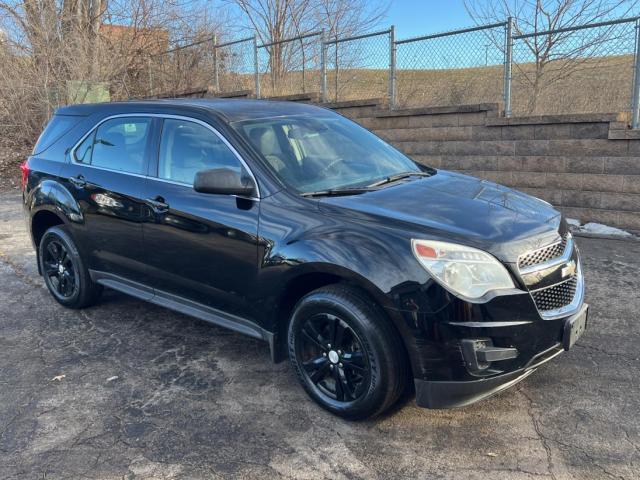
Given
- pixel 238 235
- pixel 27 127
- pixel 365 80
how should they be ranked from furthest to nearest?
pixel 27 127 → pixel 365 80 → pixel 238 235

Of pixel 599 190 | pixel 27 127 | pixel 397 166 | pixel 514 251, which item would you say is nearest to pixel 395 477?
pixel 514 251

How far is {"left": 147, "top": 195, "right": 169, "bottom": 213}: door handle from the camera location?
12.6ft

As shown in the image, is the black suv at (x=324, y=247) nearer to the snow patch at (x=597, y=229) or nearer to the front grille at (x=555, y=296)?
the front grille at (x=555, y=296)

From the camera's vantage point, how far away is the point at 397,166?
417 centimetres

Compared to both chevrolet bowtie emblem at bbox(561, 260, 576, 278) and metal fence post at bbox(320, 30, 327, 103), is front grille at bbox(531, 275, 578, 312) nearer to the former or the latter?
chevrolet bowtie emblem at bbox(561, 260, 576, 278)

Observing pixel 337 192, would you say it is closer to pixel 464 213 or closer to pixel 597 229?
pixel 464 213

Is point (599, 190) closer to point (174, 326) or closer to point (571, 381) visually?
point (571, 381)

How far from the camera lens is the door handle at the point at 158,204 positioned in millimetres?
3842

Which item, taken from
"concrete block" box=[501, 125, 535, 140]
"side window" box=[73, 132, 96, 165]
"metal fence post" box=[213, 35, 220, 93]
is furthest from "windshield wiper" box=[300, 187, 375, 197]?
"metal fence post" box=[213, 35, 220, 93]

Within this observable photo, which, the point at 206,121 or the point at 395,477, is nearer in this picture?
the point at 395,477

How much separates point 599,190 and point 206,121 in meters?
5.71

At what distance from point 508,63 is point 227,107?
5811 millimetres

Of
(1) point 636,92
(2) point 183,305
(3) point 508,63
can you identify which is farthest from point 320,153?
(3) point 508,63

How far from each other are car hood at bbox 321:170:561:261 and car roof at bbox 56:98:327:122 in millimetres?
1028
